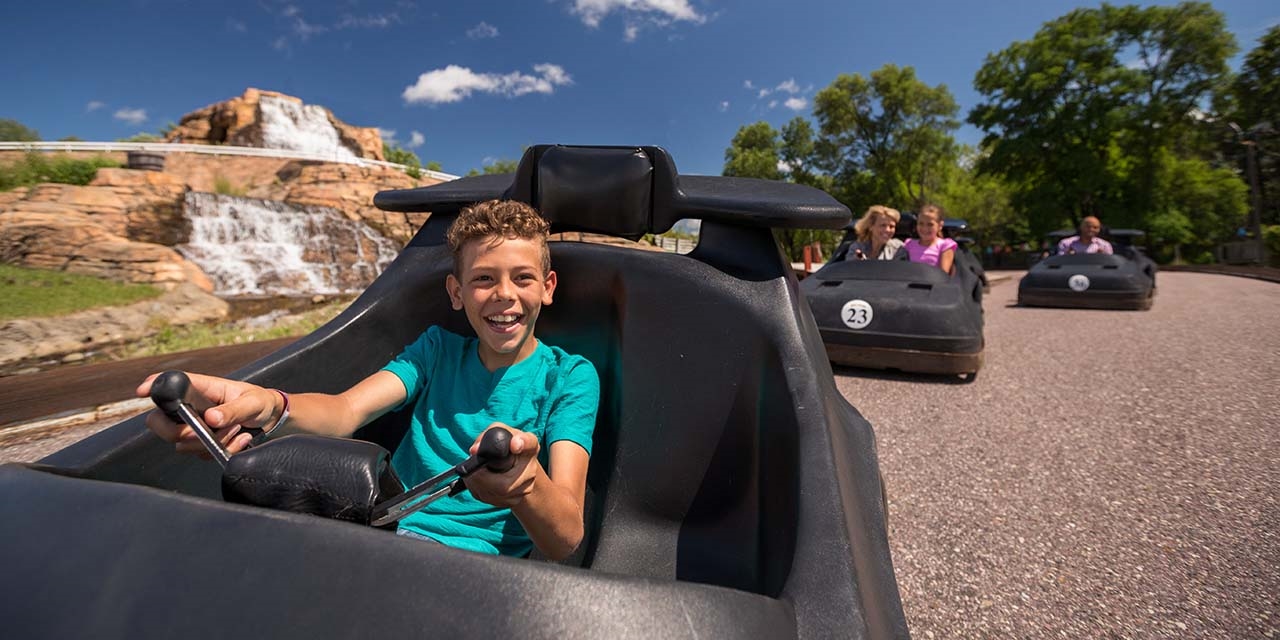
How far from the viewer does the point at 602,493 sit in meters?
1.49

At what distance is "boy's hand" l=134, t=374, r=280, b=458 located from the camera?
959 millimetres

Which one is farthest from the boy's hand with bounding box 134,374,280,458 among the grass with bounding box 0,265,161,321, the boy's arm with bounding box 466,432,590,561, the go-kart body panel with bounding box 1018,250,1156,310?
the grass with bounding box 0,265,161,321

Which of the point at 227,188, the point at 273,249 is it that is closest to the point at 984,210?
the point at 273,249

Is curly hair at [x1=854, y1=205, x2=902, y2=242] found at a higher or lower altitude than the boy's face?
higher

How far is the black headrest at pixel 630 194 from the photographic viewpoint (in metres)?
1.42

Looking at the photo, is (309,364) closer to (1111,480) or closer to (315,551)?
(315,551)

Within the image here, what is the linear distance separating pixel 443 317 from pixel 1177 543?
7.32 feet

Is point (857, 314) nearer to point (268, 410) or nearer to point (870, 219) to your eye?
point (870, 219)

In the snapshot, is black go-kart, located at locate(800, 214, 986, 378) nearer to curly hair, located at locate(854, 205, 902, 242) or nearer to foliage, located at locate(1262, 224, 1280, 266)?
curly hair, located at locate(854, 205, 902, 242)

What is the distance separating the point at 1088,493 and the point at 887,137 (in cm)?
2680

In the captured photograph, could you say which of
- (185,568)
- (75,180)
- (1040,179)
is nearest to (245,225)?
(75,180)

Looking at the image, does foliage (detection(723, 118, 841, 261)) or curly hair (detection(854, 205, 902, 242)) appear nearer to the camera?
curly hair (detection(854, 205, 902, 242))

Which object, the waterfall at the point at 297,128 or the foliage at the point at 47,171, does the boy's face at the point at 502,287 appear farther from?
the waterfall at the point at 297,128

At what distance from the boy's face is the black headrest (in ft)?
0.86
